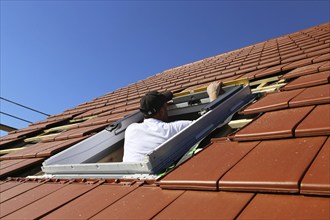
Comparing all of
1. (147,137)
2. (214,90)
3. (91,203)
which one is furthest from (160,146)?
(214,90)

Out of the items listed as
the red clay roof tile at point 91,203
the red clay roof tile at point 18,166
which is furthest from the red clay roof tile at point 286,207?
the red clay roof tile at point 18,166

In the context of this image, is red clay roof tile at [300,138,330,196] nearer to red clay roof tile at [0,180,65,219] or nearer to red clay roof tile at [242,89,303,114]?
red clay roof tile at [242,89,303,114]

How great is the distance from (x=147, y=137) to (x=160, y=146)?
0.66m

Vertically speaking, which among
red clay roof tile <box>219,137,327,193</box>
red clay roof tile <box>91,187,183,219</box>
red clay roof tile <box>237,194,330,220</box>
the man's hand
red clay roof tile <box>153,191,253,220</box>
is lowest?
red clay roof tile <box>91,187,183,219</box>

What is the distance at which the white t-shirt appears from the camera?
8.18ft

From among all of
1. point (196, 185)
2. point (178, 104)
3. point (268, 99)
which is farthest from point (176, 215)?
point (178, 104)

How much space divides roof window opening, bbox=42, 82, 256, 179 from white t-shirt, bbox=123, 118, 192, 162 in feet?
0.87

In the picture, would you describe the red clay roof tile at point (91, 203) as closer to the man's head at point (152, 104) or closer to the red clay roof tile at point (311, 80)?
the man's head at point (152, 104)

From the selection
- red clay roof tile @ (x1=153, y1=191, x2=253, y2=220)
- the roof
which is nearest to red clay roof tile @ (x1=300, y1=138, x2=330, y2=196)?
the roof

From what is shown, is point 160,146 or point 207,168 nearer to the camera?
point 207,168

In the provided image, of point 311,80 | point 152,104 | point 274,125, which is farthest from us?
point 152,104

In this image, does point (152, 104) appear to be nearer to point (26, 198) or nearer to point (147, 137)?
point (147, 137)

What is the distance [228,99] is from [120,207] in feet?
4.45

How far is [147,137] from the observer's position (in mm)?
2564
